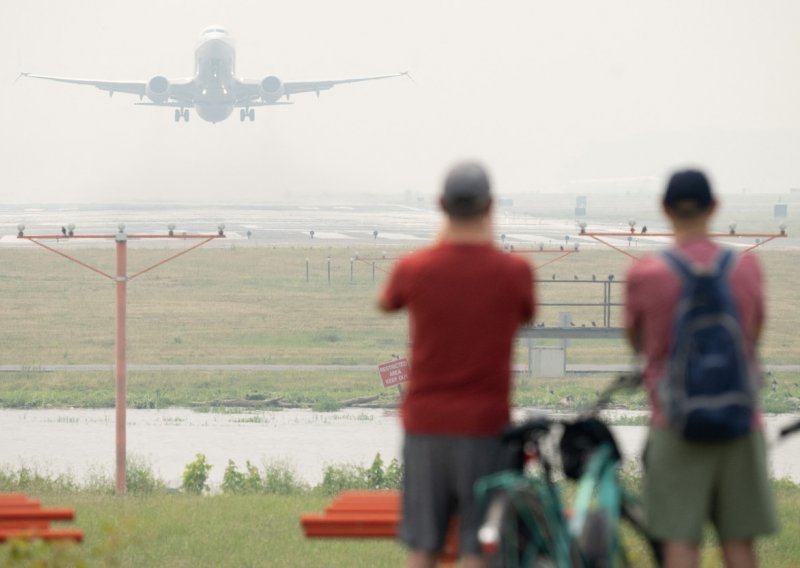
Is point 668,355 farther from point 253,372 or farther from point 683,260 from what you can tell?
point 253,372

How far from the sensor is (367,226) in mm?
103875

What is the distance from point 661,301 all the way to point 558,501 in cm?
80

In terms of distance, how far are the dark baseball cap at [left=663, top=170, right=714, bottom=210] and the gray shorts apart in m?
1.10

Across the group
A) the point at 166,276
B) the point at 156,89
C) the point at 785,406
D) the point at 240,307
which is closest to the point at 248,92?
the point at 156,89

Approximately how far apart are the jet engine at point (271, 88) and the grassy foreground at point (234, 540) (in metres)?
75.4

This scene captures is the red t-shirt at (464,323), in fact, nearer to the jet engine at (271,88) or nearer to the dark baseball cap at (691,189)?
the dark baseball cap at (691,189)

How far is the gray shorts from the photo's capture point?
218 inches

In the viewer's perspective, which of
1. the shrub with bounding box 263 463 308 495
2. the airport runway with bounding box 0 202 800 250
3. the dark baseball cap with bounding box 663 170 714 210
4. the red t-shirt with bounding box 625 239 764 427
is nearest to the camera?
the red t-shirt with bounding box 625 239 764 427

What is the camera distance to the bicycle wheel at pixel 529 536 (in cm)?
523

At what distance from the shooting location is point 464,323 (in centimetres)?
551

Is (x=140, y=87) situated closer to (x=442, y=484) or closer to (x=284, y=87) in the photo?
(x=284, y=87)

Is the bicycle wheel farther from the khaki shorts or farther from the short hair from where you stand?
the short hair

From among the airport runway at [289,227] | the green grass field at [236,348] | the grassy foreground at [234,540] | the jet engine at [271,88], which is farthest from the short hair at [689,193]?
the jet engine at [271,88]

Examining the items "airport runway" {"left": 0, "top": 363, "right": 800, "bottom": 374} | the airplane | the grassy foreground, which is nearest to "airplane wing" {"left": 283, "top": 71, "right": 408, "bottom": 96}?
the airplane
